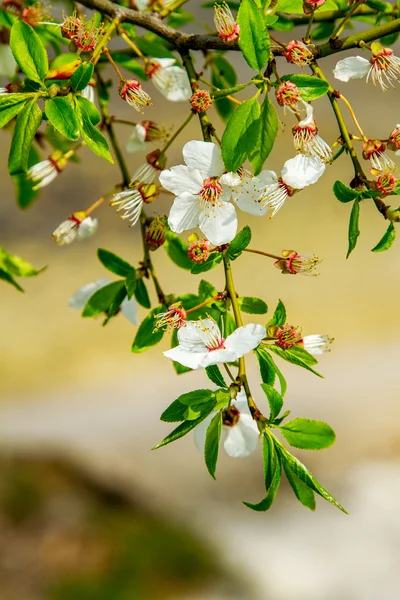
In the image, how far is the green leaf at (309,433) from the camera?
0.50m

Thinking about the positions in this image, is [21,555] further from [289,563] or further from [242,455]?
Result: [242,455]

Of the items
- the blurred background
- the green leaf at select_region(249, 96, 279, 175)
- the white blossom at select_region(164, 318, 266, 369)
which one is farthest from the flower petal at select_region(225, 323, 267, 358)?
the blurred background

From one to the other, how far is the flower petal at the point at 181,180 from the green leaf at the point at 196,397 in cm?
14

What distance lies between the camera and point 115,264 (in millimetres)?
684

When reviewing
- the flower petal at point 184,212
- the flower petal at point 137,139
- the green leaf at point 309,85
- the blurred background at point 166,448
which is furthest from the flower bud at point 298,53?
the blurred background at point 166,448

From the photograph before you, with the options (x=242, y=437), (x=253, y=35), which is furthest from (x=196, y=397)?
(x=253, y=35)

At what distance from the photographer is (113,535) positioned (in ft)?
7.48

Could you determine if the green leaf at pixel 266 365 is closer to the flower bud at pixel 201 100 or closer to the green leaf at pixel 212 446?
the green leaf at pixel 212 446

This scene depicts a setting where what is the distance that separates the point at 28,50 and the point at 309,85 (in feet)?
0.58

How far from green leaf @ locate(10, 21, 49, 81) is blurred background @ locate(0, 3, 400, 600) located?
5.51 ft

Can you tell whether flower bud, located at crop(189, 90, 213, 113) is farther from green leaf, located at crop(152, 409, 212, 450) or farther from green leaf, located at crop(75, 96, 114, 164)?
green leaf, located at crop(152, 409, 212, 450)

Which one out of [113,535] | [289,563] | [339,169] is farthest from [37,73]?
[339,169]

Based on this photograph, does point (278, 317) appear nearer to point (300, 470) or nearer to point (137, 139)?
point (300, 470)

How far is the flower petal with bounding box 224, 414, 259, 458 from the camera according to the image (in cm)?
58
